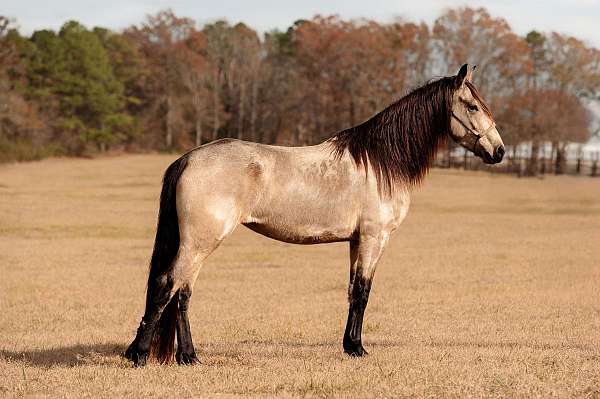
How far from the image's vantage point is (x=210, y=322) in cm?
1187

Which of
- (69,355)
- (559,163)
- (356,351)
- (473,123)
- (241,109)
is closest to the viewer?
(356,351)

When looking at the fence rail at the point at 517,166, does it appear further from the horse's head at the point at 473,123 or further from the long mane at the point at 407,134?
the long mane at the point at 407,134

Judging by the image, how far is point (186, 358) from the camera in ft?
24.2

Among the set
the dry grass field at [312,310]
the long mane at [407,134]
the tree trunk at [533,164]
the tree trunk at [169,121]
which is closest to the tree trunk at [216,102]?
the tree trunk at [169,121]

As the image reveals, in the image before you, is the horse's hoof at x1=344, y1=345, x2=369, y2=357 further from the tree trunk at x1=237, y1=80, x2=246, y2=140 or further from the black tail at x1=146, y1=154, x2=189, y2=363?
the tree trunk at x1=237, y1=80, x2=246, y2=140

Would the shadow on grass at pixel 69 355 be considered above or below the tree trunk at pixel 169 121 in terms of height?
below

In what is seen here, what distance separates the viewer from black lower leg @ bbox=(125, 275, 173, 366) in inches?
277

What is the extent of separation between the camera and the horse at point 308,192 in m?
7.05

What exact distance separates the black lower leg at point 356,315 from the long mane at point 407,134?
109cm

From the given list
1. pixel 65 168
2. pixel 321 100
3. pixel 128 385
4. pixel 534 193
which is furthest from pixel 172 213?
pixel 321 100

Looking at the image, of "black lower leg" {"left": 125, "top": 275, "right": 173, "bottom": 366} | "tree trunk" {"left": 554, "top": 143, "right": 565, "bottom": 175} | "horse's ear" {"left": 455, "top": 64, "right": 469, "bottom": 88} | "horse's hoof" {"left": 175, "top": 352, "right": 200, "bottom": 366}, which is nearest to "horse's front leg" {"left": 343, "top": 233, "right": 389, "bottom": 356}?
"horse's hoof" {"left": 175, "top": 352, "right": 200, "bottom": 366}

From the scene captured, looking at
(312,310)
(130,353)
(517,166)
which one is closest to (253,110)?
(517,166)

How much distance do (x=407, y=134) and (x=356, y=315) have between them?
1.90 meters

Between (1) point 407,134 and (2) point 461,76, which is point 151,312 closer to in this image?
(1) point 407,134
